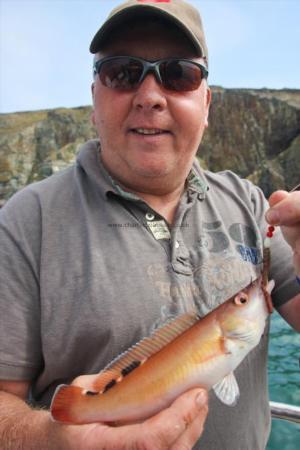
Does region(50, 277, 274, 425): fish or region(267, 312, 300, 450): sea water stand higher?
region(50, 277, 274, 425): fish

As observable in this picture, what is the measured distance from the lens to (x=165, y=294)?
97.4 inches

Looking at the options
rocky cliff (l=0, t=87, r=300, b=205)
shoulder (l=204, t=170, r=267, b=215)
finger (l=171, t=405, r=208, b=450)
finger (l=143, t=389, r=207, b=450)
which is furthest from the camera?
rocky cliff (l=0, t=87, r=300, b=205)

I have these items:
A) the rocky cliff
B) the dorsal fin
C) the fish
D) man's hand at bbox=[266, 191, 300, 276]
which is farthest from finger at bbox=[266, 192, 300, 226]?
the rocky cliff

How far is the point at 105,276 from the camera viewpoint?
2.42 meters

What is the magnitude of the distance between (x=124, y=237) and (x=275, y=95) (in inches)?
1823

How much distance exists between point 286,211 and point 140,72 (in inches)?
51.3

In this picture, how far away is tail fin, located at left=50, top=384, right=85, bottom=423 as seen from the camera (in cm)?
177

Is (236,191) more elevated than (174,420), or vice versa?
(236,191)

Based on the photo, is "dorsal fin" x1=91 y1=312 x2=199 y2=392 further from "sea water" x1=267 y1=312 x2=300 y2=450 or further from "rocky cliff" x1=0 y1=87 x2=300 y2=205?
"rocky cliff" x1=0 y1=87 x2=300 y2=205

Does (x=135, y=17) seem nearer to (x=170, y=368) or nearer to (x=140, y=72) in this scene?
(x=140, y=72)

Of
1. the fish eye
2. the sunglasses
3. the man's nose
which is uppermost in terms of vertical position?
the sunglasses

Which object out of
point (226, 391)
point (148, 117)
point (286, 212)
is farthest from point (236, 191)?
point (226, 391)

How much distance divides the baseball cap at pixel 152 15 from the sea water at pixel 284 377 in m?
4.50

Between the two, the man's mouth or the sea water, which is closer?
the man's mouth
